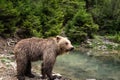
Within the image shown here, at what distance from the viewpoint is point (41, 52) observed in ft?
37.0

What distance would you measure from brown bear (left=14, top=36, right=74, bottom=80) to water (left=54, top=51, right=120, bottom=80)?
3.69m

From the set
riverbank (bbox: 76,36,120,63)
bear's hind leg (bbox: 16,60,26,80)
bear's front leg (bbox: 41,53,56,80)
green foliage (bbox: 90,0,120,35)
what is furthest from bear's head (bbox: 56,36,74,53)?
green foliage (bbox: 90,0,120,35)

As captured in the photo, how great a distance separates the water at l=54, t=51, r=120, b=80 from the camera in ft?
51.8

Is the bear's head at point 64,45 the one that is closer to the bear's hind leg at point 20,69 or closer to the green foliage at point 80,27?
the bear's hind leg at point 20,69

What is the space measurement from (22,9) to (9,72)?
1164 cm

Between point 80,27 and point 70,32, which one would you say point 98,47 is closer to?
point 80,27

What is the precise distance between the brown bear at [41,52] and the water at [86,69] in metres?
3.69

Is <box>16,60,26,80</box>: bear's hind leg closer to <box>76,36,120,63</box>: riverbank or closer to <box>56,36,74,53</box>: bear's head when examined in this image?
<box>56,36,74,53</box>: bear's head

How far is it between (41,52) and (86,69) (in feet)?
22.8

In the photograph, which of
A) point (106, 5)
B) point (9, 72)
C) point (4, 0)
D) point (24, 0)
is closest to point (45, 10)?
point (24, 0)

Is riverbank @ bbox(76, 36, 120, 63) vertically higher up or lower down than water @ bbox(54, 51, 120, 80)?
lower down

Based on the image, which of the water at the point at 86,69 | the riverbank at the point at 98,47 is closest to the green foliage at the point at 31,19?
the riverbank at the point at 98,47

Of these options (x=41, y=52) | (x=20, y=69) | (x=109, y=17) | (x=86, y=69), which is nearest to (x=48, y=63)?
(x=41, y=52)

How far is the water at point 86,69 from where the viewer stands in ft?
51.8
